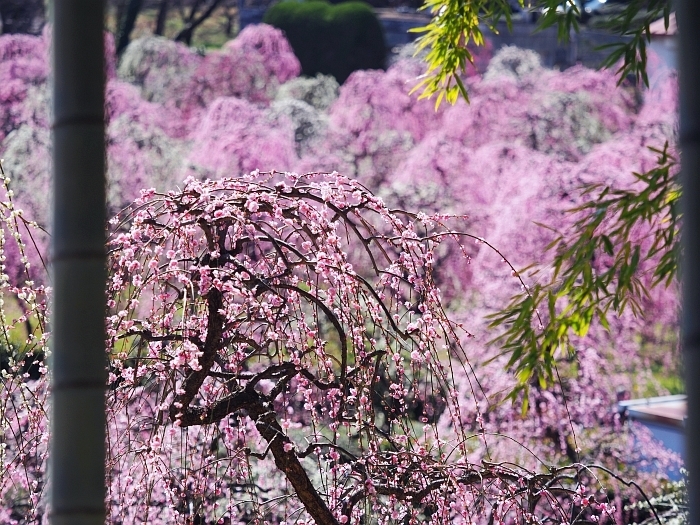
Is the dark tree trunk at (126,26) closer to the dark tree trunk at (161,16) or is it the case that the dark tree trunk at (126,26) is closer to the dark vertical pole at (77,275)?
the dark tree trunk at (161,16)

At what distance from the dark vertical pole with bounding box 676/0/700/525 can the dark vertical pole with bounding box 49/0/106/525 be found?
575mm

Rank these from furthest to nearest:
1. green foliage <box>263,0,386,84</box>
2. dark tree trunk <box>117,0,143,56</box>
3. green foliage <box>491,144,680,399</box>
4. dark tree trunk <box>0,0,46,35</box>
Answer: green foliage <box>263,0,386,84</box>, dark tree trunk <box>117,0,143,56</box>, dark tree trunk <box>0,0,46,35</box>, green foliage <box>491,144,680,399</box>

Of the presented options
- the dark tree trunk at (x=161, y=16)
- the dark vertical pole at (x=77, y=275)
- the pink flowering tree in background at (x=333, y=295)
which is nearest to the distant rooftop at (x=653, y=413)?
the pink flowering tree in background at (x=333, y=295)

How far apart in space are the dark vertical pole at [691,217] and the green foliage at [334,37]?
49.9ft

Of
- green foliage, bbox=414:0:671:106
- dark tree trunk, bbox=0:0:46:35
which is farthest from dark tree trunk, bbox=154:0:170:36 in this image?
green foliage, bbox=414:0:671:106

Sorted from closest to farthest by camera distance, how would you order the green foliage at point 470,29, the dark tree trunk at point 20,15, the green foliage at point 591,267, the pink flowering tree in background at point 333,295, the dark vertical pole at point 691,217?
the dark vertical pole at point 691,217 < the green foliage at point 591,267 < the pink flowering tree in background at point 333,295 < the green foliage at point 470,29 < the dark tree trunk at point 20,15

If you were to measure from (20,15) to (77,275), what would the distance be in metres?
15.1

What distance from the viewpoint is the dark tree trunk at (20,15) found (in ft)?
47.7

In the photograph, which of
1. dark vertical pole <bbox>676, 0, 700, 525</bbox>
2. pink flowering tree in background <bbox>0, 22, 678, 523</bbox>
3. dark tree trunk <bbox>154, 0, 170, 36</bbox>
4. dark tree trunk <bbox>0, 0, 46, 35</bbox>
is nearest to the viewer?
dark vertical pole <bbox>676, 0, 700, 525</bbox>

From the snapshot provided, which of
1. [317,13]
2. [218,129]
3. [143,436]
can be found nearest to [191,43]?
[317,13]

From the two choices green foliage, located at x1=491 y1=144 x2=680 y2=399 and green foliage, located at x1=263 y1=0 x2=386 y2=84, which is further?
green foliage, located at x1=263 y1=0 x2=386 y2=84

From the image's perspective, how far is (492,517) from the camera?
7.27ft

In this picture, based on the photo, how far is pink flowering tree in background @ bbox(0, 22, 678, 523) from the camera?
2.05 metres

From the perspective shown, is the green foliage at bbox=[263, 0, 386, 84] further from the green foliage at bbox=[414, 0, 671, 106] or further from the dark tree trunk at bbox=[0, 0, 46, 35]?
the green foliage at bbox=[414, 0, 671, 106]
